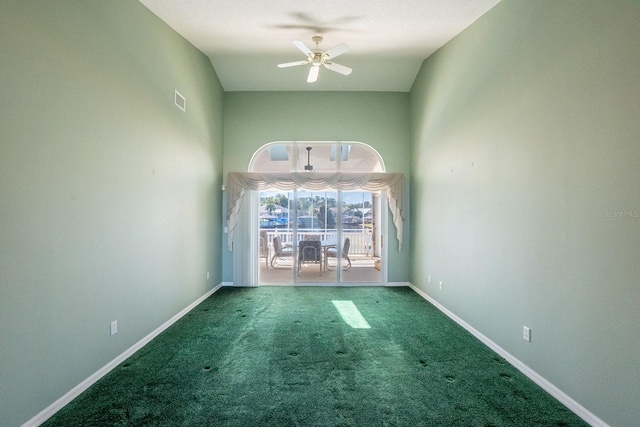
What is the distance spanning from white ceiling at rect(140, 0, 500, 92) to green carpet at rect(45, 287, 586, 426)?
366 cm

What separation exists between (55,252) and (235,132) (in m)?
4.06

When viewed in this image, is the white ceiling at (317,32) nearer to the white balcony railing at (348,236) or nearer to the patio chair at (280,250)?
the white balcony railing at (348,236)

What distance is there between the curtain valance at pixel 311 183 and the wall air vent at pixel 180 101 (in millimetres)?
1663

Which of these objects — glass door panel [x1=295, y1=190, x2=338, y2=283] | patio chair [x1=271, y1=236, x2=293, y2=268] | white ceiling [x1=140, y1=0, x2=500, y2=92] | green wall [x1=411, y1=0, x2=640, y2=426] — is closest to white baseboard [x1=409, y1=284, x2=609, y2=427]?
green wall [x1=411, y1=0, x2=640, y2=426]

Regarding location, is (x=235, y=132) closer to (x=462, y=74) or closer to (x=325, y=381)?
(x=462, y=74)

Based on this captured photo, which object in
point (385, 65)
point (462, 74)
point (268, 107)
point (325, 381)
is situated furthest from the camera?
point (268, 107)

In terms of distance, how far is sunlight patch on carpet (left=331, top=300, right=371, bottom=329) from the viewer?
3.78 metres

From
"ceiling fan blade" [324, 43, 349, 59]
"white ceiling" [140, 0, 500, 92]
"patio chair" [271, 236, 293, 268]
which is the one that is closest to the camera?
"white ceiling" [140, 0, 500, 92]

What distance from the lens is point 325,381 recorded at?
2.46 meters

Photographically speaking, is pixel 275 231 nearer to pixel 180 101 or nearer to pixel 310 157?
pixel 310 157

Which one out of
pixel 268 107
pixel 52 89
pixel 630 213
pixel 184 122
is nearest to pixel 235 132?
pixel 268 107

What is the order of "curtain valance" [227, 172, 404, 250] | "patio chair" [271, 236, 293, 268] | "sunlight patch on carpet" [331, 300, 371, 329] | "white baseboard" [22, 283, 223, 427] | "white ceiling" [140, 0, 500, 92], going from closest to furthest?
"white baseboard" [22, 283, 223, 427]
"white ceiling" [140, 0, 500, 92]
"sunlight patch on carpet" [331, 300, 371, 329]
"curtain valance" [227, 172, 404, 250]
"patio chair" [271, 236, 293, 268]

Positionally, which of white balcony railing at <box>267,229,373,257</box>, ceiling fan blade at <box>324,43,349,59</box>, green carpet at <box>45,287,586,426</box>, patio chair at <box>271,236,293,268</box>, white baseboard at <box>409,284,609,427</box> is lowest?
green carpet at <box>45,287,586,426</box>

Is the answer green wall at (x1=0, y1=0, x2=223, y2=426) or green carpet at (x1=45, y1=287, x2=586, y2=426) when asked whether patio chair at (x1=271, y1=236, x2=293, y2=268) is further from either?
green wall at (x1=0, y1=0, x2=223, y2=426)
